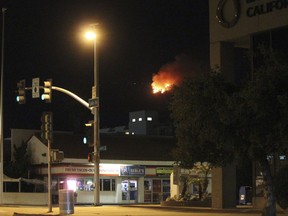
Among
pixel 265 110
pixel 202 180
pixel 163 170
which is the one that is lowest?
pixel 202 180

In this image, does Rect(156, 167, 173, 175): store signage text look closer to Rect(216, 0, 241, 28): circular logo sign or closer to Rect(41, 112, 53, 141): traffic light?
→ Rect(41, 112, 53, 141): traffic light

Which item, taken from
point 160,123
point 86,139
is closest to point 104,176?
point 86,139

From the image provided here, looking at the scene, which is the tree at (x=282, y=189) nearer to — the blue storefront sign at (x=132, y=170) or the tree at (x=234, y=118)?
the tree at (x=234, y=118)

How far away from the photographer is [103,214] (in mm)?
28312

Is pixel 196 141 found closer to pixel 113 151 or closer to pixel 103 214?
pixel 103 214

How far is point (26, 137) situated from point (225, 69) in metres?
27.5

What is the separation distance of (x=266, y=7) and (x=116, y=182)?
2504 centimetres

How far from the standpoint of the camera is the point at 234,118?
18.1 meters

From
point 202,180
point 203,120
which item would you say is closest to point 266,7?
point 203,120

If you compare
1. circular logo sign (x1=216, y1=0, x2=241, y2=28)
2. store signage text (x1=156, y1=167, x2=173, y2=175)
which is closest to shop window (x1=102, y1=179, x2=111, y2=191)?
store signage text (x1=156, y1=167, x2=173, y2=175)

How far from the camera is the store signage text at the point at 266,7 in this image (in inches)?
1121

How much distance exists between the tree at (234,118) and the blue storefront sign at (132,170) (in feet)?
94.0

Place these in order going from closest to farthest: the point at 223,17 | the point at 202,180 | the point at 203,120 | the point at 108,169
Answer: the point at 203,120 < the point at 223,17 < the point at 202,180 < the point at 108,169

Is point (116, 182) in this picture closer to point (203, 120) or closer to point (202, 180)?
point (202, 180)
